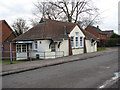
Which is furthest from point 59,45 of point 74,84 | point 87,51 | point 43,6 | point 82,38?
point 43,6

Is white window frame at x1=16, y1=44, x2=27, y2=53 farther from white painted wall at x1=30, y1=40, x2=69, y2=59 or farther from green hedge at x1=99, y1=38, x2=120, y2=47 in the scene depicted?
green hedge at x1=99, y1=38, x2=120, y2=47

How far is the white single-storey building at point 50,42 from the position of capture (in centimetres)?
1596

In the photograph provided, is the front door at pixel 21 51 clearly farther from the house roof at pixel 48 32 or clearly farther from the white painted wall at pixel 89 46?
the white painted wall at pixel 89 46

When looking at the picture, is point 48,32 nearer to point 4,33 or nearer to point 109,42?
point 4,33

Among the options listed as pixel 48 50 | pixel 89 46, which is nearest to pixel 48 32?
pixel 48 50

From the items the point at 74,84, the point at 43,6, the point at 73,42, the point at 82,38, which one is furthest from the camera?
the point at 43,6

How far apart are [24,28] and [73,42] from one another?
33566mm

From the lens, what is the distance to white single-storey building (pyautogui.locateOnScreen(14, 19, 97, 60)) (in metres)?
16.0

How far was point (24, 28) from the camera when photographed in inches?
1930

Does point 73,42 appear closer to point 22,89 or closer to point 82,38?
point 82,38

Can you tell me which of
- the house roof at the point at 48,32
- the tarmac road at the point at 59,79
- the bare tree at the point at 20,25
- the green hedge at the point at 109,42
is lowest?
the tarmac road at the point at 59,79

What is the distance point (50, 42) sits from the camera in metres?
16.0

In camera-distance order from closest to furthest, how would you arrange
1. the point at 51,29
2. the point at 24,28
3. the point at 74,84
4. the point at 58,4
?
the point at 74,84, the point at 51,29, the point at 58,4, the point at 24,28

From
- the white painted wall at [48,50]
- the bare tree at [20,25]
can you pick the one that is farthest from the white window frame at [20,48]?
the bare tree at [20,25]
